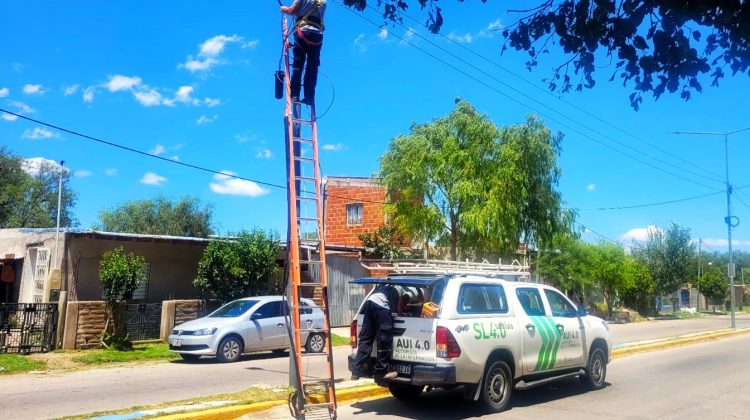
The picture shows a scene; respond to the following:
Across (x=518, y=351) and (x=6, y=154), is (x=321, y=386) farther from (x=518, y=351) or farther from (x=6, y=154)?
A: (x=6, y=154)

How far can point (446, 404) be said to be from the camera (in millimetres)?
9711

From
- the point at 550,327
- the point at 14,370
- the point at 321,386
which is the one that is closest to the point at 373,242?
the point at 14,370

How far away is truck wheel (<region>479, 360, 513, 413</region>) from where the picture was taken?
8.84m

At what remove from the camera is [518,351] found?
30.8 feet

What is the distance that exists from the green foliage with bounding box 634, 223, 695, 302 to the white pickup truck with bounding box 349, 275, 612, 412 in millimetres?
40272

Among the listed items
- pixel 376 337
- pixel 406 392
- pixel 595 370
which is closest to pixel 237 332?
pixel 406 392

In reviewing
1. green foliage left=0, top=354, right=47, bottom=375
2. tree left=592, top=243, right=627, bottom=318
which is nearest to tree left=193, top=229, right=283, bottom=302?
green foliage left=0, top=354, right=47, bottom=375

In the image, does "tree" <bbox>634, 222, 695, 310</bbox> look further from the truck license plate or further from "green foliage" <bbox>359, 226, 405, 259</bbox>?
the truck license plate

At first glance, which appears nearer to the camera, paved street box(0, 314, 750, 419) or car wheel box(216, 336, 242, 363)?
paved street box(0, 314, 750, 419)

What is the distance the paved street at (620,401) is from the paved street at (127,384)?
306cm

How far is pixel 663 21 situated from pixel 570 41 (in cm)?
80

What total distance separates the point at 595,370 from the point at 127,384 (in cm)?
881

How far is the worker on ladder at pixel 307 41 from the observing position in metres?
7.95

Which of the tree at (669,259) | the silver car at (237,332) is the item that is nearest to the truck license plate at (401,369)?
the silver car at (237,332)
